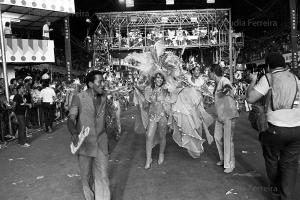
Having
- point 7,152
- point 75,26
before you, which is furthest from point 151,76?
point 75,26

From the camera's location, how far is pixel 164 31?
29328 mm

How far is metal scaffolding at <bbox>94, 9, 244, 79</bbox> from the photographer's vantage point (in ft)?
88.6

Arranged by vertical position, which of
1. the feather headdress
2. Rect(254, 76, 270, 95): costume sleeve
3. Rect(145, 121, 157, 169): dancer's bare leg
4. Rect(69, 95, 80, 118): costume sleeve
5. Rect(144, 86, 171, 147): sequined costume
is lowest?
Rect(145, 121, 157, 169): dancer's bare leg

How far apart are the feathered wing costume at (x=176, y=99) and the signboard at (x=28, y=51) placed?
13228mm

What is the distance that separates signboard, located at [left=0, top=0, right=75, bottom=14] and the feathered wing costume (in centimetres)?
1229

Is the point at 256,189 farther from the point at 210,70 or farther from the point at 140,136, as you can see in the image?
the point at 140,136

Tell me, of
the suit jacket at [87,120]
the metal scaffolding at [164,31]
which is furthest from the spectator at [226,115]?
the metal scaffolding at [164,31]

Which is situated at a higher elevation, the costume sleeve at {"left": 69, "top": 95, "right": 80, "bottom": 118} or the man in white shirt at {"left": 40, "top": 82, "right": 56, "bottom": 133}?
the costume sleeve at {"left": 69, "top": 95, "right": 80, "bottom": 118}

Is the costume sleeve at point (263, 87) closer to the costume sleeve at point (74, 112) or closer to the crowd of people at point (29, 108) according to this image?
the costume sleeve at point (74, 112)

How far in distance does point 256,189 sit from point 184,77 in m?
3.08

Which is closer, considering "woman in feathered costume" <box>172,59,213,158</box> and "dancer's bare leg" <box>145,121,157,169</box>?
"dancer's bare leg" <box>145,121,157,169</box>

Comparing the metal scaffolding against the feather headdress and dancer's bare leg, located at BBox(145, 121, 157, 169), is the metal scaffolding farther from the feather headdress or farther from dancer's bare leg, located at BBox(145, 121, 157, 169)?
dancer's bare leg, located at BBox(145, 121, 157, 169)

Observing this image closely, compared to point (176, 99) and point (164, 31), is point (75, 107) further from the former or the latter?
point (164, 31)

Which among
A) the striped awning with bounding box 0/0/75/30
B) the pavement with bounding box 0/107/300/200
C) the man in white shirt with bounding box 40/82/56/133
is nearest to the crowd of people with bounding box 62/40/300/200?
the pavement with bounding box 0/107/300/200
